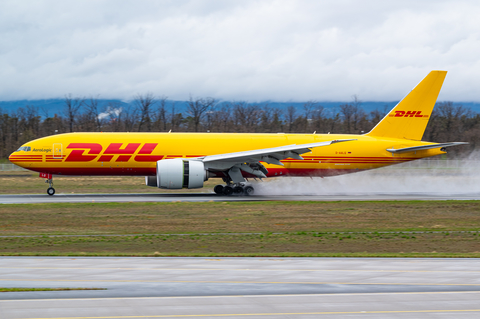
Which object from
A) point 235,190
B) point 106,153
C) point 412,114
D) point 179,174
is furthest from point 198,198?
point 412,114

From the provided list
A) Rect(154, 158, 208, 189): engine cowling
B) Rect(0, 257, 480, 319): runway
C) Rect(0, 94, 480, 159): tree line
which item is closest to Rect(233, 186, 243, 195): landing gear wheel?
Rect(154, 158, 208, 189): engine cowling

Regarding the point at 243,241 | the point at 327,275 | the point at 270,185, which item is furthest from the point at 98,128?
the point at 327,275

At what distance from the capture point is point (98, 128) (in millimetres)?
72000

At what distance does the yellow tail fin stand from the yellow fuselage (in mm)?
632

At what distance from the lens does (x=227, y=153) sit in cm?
3058

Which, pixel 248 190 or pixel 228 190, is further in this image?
pixel 248 190

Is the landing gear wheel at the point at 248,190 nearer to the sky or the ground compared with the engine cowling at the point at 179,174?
nearer to the ground

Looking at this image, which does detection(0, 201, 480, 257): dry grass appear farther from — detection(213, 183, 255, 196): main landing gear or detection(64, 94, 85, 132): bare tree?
detection(64, 94, 85, 132): bare tree

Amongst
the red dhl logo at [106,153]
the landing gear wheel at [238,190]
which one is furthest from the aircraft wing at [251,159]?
the red dhl logo at [106,153]

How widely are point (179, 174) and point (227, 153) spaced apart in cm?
414

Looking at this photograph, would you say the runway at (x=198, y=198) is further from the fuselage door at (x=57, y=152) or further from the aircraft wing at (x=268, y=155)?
the fuselage door at (x=57, y=152)

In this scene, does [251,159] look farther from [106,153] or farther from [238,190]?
[106,153]

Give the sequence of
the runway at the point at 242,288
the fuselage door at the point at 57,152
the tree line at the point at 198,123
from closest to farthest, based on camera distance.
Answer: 1. the runway at the point at 242,288
2. the fuselage door at the point at 57,152
3. the tree line at the point at 198,123

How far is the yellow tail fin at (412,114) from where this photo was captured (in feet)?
110
